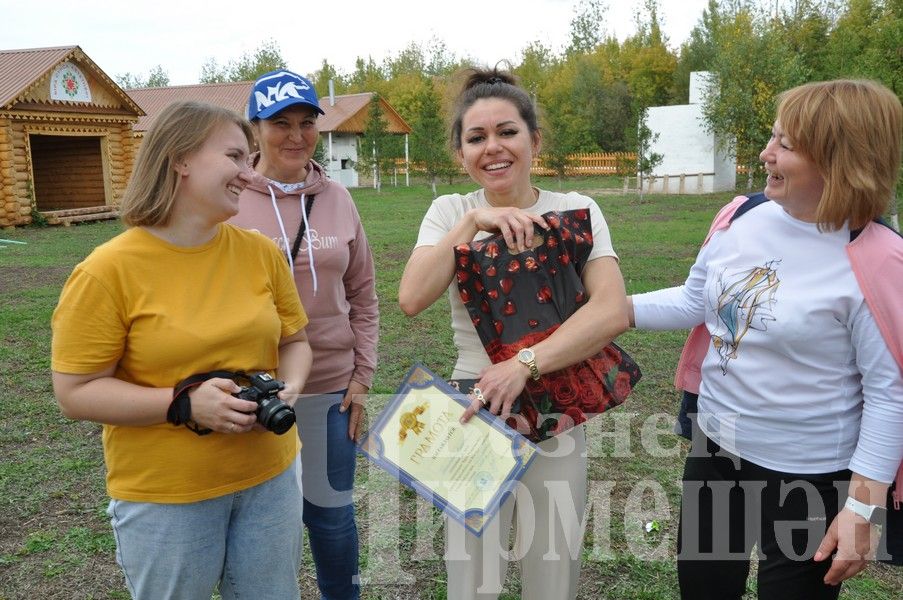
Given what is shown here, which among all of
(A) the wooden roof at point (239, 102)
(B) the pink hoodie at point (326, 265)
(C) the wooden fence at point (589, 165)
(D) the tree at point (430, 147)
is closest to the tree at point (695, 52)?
(C) the wooden fence at point (589, 165)

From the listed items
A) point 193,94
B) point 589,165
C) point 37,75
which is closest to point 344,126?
point 193,94

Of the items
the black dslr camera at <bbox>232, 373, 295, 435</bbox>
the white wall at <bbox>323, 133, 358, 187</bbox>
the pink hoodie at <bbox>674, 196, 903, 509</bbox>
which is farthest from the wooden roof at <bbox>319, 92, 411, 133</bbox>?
the pink hoodie at <bbox>674, 196, 903, 509</bbox>

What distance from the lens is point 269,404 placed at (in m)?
1.93

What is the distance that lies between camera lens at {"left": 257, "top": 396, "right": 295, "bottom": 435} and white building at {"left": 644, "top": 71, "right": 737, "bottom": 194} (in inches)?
1099

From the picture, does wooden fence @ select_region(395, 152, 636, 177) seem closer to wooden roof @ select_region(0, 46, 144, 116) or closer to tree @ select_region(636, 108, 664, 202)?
tree @ select_region(636, 108, 664, 202)

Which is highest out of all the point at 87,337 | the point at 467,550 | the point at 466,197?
the point at 466,197

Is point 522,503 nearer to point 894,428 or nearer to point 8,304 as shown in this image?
point 894,428

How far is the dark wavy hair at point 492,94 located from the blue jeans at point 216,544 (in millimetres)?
1271

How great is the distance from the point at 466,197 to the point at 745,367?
102cm

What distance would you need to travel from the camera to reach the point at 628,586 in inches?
137

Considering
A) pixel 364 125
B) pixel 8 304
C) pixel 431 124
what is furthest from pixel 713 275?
pixel 364 125

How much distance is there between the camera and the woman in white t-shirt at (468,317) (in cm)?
220

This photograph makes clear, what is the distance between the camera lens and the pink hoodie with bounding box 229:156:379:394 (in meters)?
2.73

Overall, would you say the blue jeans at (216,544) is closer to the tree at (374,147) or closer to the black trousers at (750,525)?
the black trousers at (750,525)
